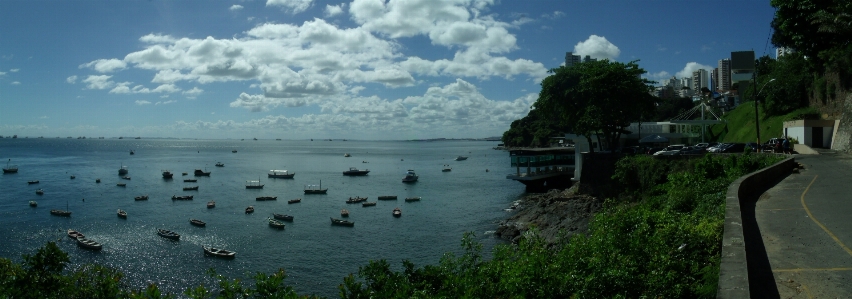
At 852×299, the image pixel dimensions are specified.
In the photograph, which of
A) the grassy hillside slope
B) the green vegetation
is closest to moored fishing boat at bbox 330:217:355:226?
the green vegetation

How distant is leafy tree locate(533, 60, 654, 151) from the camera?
42.8 m

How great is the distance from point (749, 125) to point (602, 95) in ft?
84.9

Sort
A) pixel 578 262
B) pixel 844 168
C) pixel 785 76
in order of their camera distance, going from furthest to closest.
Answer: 1. pixel 785 76
2. pixel 844 168
3. pixel 578 262

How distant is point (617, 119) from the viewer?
1693 inches

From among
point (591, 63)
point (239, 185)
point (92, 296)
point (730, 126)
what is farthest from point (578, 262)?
point (239, 185)

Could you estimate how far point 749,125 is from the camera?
59125mm

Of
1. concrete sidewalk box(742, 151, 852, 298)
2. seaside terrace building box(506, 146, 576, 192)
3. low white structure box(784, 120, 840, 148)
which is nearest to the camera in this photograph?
concrete sidewalk box(742, 151, 852, 298)

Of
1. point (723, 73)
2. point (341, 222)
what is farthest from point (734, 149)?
point (723, 73)

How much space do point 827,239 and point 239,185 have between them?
74427 mm

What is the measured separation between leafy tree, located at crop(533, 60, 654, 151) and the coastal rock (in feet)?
19.1

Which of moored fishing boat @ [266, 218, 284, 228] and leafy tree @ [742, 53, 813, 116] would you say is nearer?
moored fishing boat @ [266, 218, 284, 228]

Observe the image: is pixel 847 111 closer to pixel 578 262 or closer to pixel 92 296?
pixel 578 262

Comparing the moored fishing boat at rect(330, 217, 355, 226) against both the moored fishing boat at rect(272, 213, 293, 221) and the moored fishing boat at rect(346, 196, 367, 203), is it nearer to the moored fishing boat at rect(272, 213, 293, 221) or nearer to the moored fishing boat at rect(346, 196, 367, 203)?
the moored fishing boat at rect(272, 213, 293, 221)

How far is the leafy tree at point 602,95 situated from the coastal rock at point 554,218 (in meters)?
5.82
